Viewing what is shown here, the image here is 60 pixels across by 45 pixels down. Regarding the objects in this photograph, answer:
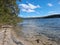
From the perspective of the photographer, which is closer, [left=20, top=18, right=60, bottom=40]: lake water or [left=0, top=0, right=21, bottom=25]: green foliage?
[left=0, top=0, right=21, bottom=25]: green foliage

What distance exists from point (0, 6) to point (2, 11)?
1.60ft

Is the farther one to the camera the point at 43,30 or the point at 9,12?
the point at 43,30

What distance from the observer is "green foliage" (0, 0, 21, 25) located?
14576mm

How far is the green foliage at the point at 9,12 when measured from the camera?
47.8 feet

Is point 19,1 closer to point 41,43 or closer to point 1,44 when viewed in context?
point 41,43

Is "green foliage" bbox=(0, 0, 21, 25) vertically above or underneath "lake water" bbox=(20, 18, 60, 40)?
above

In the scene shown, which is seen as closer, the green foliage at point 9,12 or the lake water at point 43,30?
the green foliage at point 9,12

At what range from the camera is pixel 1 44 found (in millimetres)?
8320

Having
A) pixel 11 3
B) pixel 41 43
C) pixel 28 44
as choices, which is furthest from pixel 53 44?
pixel 11 3

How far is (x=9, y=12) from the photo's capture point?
51.8ft

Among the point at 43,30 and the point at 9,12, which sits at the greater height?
the point at 9,12

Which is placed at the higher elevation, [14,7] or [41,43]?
[14,7]

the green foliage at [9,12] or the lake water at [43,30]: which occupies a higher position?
the green foliage at [9,12]

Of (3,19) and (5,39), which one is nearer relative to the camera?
(5,39)
